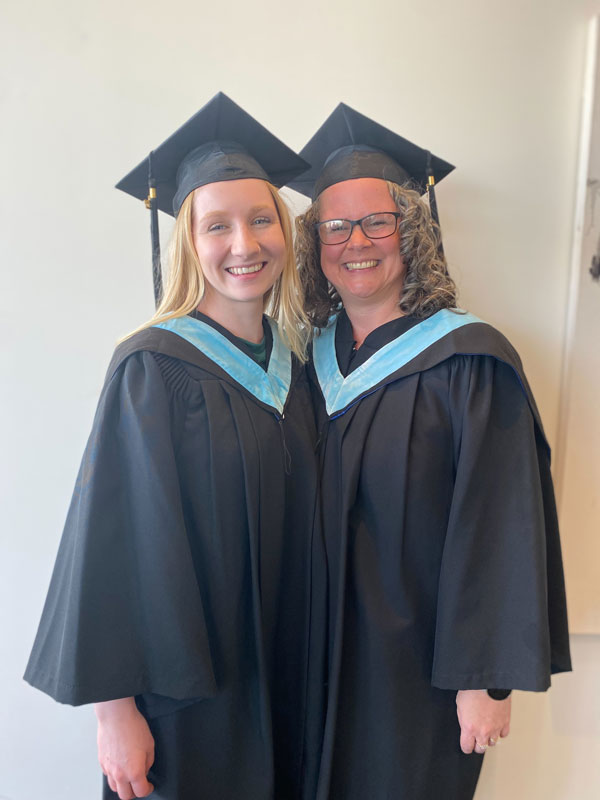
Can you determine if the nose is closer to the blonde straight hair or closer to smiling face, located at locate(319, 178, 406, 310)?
the blonde straight hair

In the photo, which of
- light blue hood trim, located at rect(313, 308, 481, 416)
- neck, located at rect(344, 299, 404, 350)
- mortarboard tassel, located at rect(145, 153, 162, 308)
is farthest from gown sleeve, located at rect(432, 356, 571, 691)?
mortarboard tassel, located at rect(145, 153, 162, 308)

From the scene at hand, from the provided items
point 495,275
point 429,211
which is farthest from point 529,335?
point 429,211

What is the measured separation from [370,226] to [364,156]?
18cm

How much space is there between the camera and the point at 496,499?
1.12 m

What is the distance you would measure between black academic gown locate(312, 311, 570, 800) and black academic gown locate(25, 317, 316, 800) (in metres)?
0.11

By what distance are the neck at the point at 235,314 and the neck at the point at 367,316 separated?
24 centimetres

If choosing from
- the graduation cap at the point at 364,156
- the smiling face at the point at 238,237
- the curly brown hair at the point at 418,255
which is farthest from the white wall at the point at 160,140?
the smiling face at the point at 238,237

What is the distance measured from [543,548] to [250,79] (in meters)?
1.37

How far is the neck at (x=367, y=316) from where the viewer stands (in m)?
1.30

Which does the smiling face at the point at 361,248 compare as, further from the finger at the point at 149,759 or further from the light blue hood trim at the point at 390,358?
the finger at the point at 149,759

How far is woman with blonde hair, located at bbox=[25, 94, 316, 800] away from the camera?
3.33 ft

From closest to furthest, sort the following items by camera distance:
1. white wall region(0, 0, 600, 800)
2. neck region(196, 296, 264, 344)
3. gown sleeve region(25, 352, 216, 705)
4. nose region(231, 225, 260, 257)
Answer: gown sleeve region(25, 352, 216, 705) → nose region(231, 225, 260, 257) → neck region(196, 296, 264, 344) → white wall region(0, 0, 600, 800)

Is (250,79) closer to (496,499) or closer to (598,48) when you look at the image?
(598,48)

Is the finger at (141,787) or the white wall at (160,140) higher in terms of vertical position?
the white wall at (160,140)
